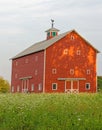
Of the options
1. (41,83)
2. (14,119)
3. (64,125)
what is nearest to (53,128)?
(64,125)

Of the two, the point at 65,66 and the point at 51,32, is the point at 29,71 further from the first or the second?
the point at 51,32

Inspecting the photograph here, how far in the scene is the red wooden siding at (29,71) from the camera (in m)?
64.4

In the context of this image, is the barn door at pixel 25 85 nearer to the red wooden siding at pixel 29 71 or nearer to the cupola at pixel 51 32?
the red wooden siding at pixel 29 71

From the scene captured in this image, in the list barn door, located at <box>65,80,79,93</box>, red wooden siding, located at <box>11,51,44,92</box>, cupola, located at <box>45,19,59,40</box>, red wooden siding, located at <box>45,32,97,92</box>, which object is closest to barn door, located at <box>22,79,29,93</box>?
red wooden siding, located at <box>11,51,44,92</box>

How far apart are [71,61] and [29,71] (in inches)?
334

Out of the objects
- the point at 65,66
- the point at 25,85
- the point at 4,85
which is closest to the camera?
the point at 65,66

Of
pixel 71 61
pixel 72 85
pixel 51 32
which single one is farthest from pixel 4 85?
pixel 71 61

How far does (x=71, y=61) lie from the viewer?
6488 centimetres

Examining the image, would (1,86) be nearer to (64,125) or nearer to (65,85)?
(65,85)

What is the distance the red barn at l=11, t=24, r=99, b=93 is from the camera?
208ft

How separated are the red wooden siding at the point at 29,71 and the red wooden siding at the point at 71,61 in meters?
1.42

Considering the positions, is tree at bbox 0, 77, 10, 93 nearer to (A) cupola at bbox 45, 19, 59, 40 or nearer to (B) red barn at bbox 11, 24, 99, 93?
(A) cupola at bbox 45, 19, 59, 40

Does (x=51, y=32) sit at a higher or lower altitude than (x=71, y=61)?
higher

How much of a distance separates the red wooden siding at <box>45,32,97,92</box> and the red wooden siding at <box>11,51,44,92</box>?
142 centimetres
